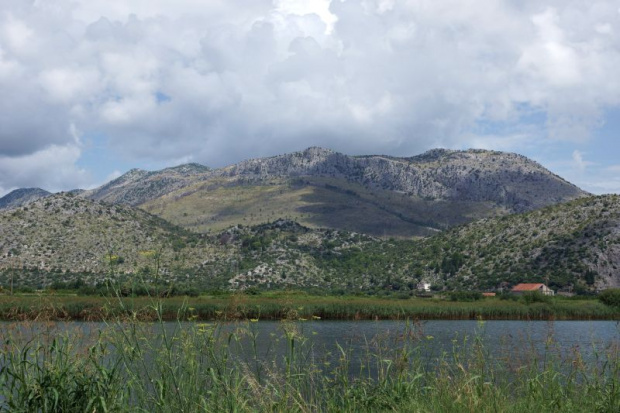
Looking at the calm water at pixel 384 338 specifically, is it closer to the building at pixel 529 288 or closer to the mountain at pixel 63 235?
the building at pixel 529 288

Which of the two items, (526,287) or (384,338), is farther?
(526,287)

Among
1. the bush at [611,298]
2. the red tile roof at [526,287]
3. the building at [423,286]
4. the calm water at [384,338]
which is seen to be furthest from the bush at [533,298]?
the building at [423,286]

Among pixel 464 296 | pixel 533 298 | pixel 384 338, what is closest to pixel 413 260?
pixel 464 296

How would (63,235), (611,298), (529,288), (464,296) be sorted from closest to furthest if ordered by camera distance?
(611,298) → (464,296) → (529,288) → (63,235)

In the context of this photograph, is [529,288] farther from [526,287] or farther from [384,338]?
[384,338]

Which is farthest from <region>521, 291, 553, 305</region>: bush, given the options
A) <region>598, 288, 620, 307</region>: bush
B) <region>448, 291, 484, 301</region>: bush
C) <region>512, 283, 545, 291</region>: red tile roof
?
<region>512, 283, 545, 291</region>: red tile roof

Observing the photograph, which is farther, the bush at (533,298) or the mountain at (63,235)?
the mountain at (63,235)

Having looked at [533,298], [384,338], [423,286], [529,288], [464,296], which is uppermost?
[384,338]

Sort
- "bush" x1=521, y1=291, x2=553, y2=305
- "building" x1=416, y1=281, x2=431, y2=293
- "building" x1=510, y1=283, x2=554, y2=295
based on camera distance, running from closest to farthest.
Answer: "bush" x1=521, y1=291, x2=553, y2=305
"building" x1=510, y1=283, x2=554, y2=295
"building" x1=416, y1=281, x2=431, y2=293

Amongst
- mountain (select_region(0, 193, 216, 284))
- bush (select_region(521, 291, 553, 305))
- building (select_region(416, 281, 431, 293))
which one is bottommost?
building (select_region(416, 281, 431, 293))

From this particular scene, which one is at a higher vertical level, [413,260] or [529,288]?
[413,260]

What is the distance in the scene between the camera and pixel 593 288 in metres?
137

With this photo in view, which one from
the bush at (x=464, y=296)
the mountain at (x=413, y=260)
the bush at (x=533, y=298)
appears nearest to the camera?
the bush at (x=533, y=298)

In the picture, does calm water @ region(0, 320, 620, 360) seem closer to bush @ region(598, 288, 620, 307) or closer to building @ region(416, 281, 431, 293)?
bush @ region(598, 288, 620, 307)
